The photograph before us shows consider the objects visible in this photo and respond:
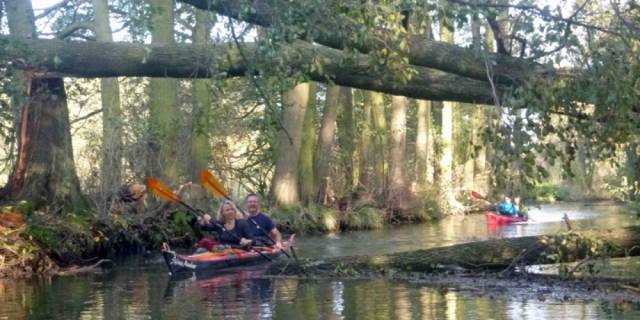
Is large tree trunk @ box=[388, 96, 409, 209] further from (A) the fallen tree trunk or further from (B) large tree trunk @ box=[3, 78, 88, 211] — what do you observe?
(A) the fallen tree trunk

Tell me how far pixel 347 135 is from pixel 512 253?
20735 mm

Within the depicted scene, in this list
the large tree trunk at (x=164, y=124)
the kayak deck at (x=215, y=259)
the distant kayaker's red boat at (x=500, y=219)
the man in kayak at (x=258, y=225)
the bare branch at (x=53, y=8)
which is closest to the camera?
the kayak deck at (x=215, y=259)

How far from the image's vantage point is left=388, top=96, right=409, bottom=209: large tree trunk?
3272 centimetres

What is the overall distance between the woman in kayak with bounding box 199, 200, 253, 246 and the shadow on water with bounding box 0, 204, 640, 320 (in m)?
0.95

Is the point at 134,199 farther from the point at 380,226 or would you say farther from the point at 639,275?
the point at 639,275

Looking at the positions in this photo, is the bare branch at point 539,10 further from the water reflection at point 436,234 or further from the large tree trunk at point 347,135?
the large tree trunk at point 347,135

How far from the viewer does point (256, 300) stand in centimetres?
1356

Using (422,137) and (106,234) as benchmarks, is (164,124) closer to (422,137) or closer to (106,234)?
(106,234)

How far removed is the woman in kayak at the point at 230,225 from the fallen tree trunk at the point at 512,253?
377 cm

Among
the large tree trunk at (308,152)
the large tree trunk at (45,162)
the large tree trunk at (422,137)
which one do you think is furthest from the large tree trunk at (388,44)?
the large tree trunk at (422,137)

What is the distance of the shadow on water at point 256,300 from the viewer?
38.3ft

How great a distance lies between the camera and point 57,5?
877 inches

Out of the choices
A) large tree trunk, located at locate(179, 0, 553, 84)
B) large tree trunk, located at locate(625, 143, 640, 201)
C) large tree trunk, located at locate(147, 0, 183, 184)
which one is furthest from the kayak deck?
large tree trunk, located at locate(625, 143, 640, 201)

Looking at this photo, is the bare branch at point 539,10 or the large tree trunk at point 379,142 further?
the large tree trunk at point 379,142
